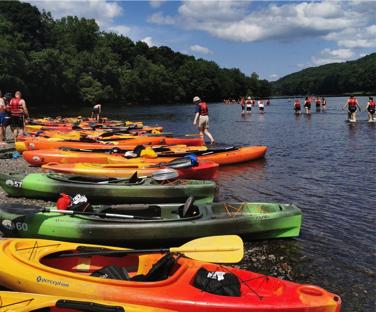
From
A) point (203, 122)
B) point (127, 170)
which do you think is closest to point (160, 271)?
point (127, 170)

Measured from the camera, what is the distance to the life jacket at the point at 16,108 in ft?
49.3

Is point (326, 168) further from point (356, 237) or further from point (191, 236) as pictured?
point (191, 236)

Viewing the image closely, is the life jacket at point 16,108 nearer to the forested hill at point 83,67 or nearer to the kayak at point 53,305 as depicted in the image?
the kayak at point 53,305

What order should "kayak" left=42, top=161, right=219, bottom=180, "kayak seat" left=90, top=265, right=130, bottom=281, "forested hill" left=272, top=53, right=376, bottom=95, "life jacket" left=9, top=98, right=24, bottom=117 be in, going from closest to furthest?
"kayak seat" left=90, top=265, right=130, bottom=281 → "kayak" left=42, top=161, right=219, bottom=180 → "life jacket" left=9, top=98, right=24, bottom=117 → "forested hill" left=272, top=53, right=376, bottom=95

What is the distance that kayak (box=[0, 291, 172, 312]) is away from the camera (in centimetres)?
402

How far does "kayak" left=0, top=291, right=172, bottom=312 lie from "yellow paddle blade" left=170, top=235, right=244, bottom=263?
106cm

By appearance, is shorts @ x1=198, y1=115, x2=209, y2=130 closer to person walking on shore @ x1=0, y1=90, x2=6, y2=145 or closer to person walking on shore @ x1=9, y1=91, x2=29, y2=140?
person walking on shore @ x1=9, y1=91, x2=29, y2=140

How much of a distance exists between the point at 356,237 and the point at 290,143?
13216mm

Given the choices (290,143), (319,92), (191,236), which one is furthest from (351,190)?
(319,92)

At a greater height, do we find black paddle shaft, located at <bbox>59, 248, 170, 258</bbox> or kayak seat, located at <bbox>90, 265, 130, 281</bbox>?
black paddle shaft, located at <bbox>59, 248, 170, 258</bbox>

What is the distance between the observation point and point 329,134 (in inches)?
925

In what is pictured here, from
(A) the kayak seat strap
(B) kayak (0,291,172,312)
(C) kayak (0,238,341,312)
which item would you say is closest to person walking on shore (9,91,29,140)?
(A) the kayak seat strap

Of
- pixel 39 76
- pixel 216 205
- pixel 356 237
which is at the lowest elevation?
pixel 356 237

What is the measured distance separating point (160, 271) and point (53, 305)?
1.29 m
